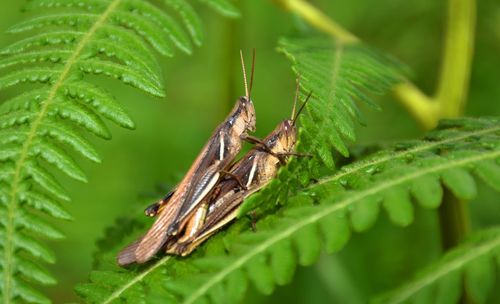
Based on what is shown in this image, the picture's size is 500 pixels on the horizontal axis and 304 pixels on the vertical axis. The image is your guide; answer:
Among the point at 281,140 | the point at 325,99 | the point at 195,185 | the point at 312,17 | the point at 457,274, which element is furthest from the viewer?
the point at 312,17

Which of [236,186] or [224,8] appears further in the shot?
[224,8]

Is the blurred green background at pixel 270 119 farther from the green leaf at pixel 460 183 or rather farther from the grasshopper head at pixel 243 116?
the green leaf at pixel 460 183

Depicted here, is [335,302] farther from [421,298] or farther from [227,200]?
[421,298]

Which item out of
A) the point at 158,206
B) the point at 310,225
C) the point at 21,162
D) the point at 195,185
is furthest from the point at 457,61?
the point at 21,162

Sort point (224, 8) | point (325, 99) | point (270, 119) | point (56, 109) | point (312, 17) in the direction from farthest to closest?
point (270, 119) < point (312, 17) < point (224, 8) < point (325, 99) < point (56, 109)

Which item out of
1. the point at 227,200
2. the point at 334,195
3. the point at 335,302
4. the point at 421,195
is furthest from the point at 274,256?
the point at 335,302

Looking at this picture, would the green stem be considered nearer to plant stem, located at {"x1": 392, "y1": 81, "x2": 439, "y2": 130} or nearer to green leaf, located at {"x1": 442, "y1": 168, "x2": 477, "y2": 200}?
plant stem, located at {"x1": 392, "y1": 81, "x2": 439, "y2": 130}

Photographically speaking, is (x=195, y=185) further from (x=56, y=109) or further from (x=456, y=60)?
(x=456, y=60)
